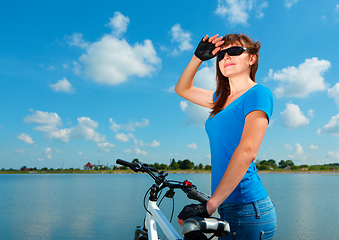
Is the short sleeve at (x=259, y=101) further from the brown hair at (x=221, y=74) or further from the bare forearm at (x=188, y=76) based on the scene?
the bare forearm at (x=188, y=76)

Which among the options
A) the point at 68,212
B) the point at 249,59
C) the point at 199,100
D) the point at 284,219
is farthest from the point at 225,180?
the point at 68,212

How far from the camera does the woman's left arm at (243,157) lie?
104 cm

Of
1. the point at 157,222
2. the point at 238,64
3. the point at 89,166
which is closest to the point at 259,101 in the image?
the point at 238,64

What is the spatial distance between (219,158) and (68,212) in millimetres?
15006

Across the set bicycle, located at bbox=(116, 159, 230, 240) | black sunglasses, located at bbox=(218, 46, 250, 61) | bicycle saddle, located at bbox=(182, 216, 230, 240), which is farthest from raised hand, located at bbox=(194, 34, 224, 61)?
bicycle saddle, located at bbox=(182, 216, 230, 240)

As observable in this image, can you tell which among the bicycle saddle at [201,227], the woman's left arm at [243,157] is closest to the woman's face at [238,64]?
the woman's left arm at [243,157]

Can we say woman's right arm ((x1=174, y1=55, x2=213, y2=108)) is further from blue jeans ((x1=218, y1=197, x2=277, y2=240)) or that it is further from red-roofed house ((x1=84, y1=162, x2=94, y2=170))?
red-roofed house ((x1=84, y1=162, x2=94, y2=170))

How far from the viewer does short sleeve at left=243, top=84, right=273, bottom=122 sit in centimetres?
108

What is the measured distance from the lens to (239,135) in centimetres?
121

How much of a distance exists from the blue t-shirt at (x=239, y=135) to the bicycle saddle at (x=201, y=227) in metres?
0.18

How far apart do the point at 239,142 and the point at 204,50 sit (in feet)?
2.56

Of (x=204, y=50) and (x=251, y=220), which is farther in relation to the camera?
(x=204, y=50)

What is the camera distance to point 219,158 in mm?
1293

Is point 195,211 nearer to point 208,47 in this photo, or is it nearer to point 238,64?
point 238,64
